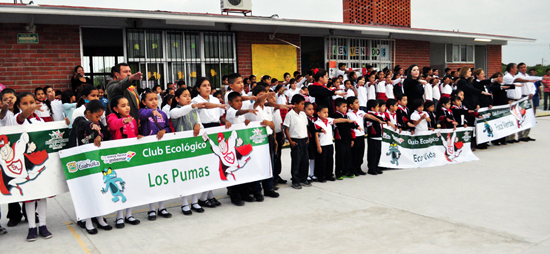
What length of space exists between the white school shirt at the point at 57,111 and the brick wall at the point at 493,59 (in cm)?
1763

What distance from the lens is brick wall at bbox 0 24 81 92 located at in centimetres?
964

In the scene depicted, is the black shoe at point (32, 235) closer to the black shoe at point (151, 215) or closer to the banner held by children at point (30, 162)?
the banner held by children at point (30, 162)

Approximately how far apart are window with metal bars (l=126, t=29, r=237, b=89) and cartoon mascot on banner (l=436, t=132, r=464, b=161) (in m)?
6.68

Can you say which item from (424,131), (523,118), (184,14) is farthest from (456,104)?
(184,14)

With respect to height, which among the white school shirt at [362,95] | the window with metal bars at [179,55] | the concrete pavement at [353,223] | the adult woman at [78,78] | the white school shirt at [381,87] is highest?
the window with metal bars at [179,55]

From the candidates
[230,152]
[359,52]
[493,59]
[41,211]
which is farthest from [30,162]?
[493,59]

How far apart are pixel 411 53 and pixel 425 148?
32.8 ft

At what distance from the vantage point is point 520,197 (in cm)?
554

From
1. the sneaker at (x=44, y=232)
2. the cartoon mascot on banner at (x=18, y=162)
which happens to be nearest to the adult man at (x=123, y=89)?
the cartoon mascot on banner at (x=18, y=162)

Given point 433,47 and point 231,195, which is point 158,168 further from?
point 433,47

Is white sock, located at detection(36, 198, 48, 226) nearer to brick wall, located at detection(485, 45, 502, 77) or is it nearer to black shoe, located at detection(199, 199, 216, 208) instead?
black shoe, located at detection(199, 199, 216, 208)

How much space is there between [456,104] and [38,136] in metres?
7.51

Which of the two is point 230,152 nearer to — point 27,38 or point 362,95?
point 362,95

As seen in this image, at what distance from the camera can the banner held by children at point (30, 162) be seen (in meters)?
A: 4.41
